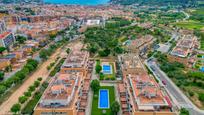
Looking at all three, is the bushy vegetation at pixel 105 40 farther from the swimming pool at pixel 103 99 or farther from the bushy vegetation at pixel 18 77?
the swimming pool at pixel 103 99

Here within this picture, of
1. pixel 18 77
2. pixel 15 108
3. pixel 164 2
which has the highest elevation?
pixel 164 2

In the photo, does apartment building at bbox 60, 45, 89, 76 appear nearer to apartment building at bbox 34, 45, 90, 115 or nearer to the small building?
apartment building at bbox 34, 45, 90, 115

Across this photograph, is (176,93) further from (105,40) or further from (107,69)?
(105,40)

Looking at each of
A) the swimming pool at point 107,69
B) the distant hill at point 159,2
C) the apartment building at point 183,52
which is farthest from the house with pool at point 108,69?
the distant hill at point 159,2

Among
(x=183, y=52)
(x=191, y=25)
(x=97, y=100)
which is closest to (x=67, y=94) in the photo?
(x=97, y=100)

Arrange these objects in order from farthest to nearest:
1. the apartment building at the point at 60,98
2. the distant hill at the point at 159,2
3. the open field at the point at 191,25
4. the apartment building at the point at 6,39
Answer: the distant hill at the point at 159,2 < the open field at the point at 191,25 < the apartment building at the point at 6,39 < the apartment building at the point at 60,98
